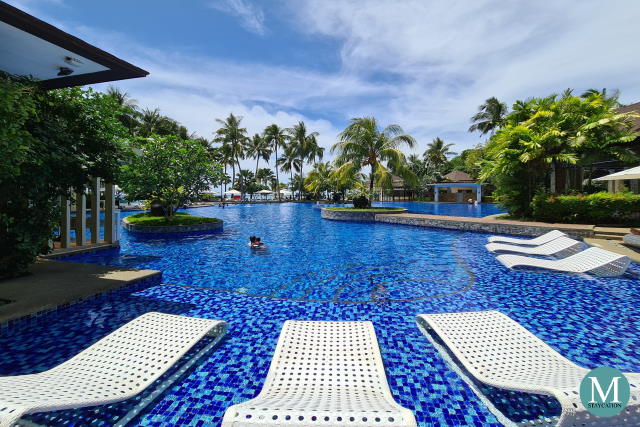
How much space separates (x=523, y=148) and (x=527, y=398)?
16.2 metres

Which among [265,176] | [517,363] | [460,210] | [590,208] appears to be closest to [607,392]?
[517,363]

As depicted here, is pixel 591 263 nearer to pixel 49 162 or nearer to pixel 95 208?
pixel 49 162

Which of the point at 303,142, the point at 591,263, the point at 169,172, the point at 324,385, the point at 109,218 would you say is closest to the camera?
the point at 324,385

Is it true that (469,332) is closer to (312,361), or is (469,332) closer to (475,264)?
(312,361)

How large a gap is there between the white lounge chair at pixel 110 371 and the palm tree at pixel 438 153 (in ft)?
167

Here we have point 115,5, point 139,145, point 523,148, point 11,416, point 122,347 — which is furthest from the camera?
point 523,148

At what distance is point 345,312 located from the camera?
462 cm

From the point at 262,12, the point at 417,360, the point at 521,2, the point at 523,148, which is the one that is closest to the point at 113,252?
the point at 417,360

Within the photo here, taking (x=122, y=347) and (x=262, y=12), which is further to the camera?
(x=262, y=12)

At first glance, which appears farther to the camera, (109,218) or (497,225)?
(497,225)

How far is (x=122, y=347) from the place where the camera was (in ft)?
9.45

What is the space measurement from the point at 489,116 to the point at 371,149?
21.7m

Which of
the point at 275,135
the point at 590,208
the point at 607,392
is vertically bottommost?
the point at 607,392

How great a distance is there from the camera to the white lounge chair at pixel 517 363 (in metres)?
1.78
